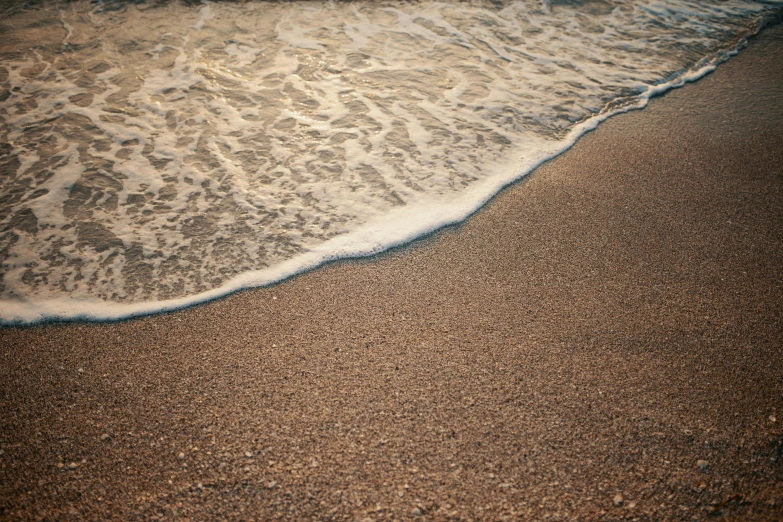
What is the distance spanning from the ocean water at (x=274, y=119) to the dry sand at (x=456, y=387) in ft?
A: 1.12

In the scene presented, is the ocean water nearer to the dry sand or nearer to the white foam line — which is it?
the white foam line

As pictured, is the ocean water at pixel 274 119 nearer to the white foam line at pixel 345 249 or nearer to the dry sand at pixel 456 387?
the white foam line at pixel 345 249

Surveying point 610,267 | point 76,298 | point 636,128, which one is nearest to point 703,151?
point 636,128

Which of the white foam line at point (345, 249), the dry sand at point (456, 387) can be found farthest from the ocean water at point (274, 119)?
the dry sand at point (456, 387)

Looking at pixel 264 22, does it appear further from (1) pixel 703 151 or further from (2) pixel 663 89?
(1) pixel 703 151

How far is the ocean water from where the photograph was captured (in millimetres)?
2783

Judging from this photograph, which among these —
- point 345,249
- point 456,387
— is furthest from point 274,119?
point 456,387

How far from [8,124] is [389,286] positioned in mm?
3562

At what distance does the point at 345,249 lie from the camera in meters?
2.77

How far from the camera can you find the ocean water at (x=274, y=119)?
2.78 metres

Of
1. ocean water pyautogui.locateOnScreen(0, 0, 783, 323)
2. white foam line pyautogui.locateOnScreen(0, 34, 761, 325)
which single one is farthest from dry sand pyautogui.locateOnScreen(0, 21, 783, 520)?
ocean water pyautogui.locateOnScreen(0, 0, 783, 323)

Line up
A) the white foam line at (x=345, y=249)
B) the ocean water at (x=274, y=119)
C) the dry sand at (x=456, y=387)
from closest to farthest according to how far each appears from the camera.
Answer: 1. the dry sand at (x=456, y=387)
2. the white foam line at (x=345, y=249)
3. the ocean water at (x=274, y=119)

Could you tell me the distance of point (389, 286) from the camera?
253cm

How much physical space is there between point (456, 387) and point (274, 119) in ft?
9.46
